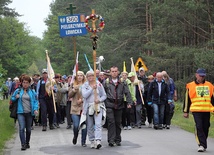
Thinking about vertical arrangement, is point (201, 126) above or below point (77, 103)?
below

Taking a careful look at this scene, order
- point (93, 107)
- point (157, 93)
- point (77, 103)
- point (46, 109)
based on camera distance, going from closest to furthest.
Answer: point (93, 107), point (77, 103), point (157, 93), point (46, 109)

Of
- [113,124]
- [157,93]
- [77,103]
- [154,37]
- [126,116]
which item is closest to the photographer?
[113,124]

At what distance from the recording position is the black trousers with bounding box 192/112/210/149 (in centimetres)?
1309

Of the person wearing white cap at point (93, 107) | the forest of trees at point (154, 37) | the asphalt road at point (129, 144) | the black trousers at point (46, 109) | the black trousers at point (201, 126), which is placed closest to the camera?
the black trousers at point (201, 126)

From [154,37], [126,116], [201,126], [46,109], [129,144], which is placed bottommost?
[129,144]

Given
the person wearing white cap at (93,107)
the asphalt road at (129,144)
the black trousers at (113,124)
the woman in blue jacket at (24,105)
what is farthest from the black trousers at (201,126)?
the woman in blue jacket at (24,105)

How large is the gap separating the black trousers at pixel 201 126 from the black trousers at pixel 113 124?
2.02m

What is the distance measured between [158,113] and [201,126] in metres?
6.04

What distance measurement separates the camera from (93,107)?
1371 cm

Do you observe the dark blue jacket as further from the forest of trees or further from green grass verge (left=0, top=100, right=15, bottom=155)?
the forest of trees

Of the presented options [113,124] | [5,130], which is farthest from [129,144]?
[5,130]

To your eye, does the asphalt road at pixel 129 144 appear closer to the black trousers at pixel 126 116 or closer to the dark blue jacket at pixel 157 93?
the black trousers at pixel 126 116

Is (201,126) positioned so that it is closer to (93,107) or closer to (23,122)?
(93,107)

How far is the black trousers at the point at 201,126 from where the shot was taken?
13.1m
